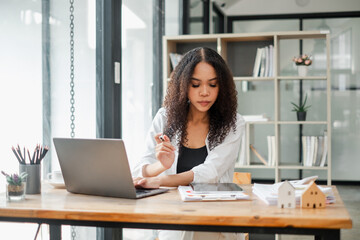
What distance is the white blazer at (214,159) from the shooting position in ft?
6.24

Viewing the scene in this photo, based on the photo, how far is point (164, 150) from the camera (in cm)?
174

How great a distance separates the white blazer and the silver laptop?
0.94 feet

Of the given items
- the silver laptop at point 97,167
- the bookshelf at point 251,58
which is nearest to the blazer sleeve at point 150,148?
the silver laptop at point 97,167

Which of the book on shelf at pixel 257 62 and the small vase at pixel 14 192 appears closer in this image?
the small vase at pixel 14 192

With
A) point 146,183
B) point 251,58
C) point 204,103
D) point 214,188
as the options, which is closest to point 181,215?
point 214,188

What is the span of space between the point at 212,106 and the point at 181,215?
36.7 inches

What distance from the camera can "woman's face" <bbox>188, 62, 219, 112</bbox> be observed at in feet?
6.58

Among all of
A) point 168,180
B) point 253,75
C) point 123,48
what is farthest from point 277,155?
point 168,180

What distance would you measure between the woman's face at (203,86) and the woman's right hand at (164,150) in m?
0.31

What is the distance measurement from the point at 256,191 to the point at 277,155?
2.65 meters

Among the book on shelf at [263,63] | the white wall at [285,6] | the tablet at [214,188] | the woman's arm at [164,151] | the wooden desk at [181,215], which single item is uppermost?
the white wall at [285,6]

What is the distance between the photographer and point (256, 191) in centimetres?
162

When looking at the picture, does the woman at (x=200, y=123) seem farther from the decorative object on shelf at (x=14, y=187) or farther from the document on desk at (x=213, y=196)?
the decorative object on shelf at (x=14, y=187)

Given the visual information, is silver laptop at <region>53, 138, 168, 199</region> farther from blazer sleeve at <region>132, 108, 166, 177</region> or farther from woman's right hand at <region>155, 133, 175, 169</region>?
blazer sleeve at <region>132, 108, 166, 177</region>
